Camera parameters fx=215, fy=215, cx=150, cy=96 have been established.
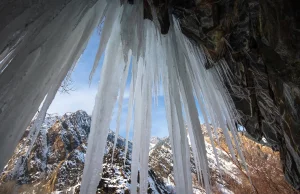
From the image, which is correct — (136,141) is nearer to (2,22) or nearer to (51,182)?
(2,22)

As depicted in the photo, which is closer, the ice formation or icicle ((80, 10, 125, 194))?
the ice formation

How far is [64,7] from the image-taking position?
5.07 ft

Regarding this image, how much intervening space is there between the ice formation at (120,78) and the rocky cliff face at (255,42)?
16 centimetres

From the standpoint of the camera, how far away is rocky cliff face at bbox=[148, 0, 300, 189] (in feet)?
Answer: 5.96

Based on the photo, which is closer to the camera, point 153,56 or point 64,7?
point 64,7

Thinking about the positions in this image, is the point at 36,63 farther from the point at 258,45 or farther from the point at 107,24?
the point at 258,45

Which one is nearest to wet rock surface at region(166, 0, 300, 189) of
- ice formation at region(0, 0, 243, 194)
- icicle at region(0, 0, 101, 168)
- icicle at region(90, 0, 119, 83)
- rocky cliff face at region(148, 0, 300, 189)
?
rocky cliff face at region(148, 0, 300, 189)

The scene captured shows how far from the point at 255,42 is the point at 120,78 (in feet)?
4.89

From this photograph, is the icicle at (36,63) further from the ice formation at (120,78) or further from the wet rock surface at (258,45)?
the wet rock surface at (258,45)

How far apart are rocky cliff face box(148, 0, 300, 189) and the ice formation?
0.16 metres

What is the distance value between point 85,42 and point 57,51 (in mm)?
273

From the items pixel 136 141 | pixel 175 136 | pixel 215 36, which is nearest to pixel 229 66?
pixel 215 36

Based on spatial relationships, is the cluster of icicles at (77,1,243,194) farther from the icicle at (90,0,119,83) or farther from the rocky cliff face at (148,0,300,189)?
the rocky cliff face at (148,0,300,189)

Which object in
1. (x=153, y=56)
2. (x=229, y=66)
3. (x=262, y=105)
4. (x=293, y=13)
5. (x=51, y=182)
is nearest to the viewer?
(x=293, y=13)
